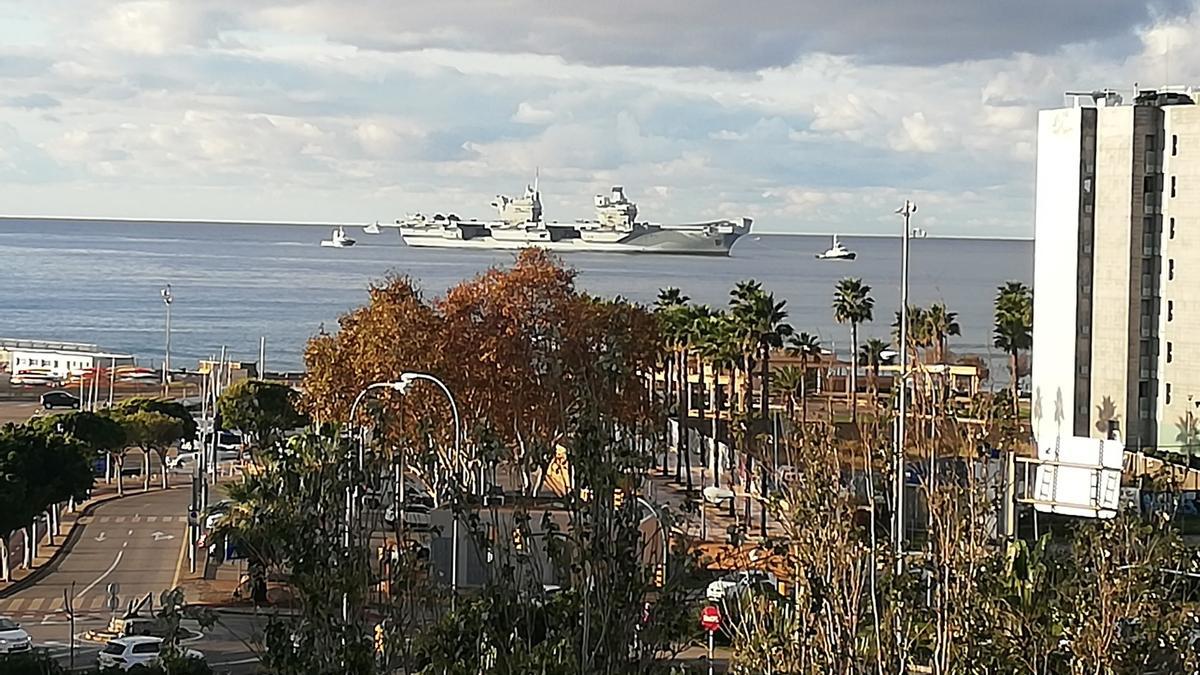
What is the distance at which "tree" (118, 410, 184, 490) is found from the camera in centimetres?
4341

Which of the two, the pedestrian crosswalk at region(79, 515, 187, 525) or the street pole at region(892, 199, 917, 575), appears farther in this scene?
the pedestrian crosswalk at region(79, 515, 187, 525)

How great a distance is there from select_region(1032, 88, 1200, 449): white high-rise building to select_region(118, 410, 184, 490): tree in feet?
75.6

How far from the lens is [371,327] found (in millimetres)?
35562

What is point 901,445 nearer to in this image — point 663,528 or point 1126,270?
point 663,528

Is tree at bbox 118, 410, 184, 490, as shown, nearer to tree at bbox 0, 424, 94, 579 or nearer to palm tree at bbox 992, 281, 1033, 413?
tree at bbox 0, 424, 94, 579

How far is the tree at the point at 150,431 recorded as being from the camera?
43406 millimetres

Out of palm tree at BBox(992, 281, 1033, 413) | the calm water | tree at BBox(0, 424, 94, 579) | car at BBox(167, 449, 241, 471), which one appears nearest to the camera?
tree at BBox(0, 424, 94, 579)

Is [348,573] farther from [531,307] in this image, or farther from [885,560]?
[531,307]

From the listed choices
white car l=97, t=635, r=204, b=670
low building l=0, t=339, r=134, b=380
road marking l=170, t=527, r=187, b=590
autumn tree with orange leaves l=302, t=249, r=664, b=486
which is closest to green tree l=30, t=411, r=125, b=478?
road marking l=170, t=527, r=187, b=590

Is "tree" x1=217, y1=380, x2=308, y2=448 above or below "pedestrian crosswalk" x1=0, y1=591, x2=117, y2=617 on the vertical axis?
above

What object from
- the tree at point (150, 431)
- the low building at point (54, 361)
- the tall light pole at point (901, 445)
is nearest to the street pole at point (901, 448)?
the tall light pole at point (901, 445)

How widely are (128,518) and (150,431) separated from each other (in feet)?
21.5

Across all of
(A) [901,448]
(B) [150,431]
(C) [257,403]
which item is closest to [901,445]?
(A) [901,448]

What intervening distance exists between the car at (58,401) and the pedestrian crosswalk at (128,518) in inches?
1135
